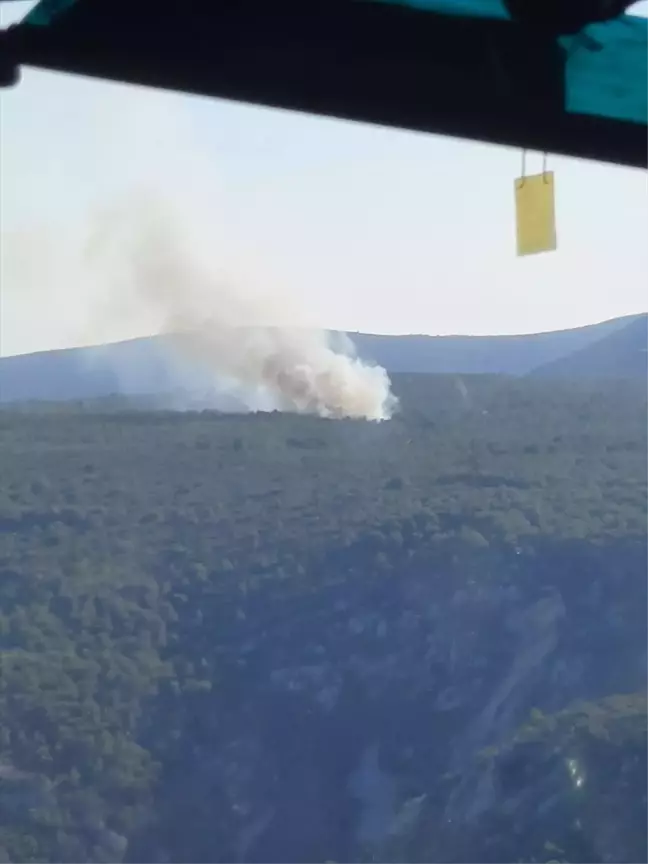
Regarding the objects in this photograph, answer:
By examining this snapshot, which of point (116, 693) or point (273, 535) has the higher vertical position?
point (273, 535)

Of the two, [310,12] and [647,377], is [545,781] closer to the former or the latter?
[647,377]

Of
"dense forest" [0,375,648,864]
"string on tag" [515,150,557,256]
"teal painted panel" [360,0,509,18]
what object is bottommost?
"dense forest" [0,375,648,864]

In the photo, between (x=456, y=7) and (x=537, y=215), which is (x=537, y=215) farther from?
(x=456, y=7)

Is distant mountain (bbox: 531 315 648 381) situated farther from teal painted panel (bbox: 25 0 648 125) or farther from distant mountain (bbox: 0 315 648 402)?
teal painted panel (bbox: 25 0 648 125)

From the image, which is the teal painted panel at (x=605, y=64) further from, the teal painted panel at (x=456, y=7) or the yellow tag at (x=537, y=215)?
the yellow tag at (x=537, y=215)

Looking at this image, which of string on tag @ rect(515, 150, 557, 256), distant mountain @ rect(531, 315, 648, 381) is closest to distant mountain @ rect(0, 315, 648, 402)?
distant mountain @ rect(531, 315, 648, 381)

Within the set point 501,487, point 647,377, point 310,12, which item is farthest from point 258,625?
point 310,12
